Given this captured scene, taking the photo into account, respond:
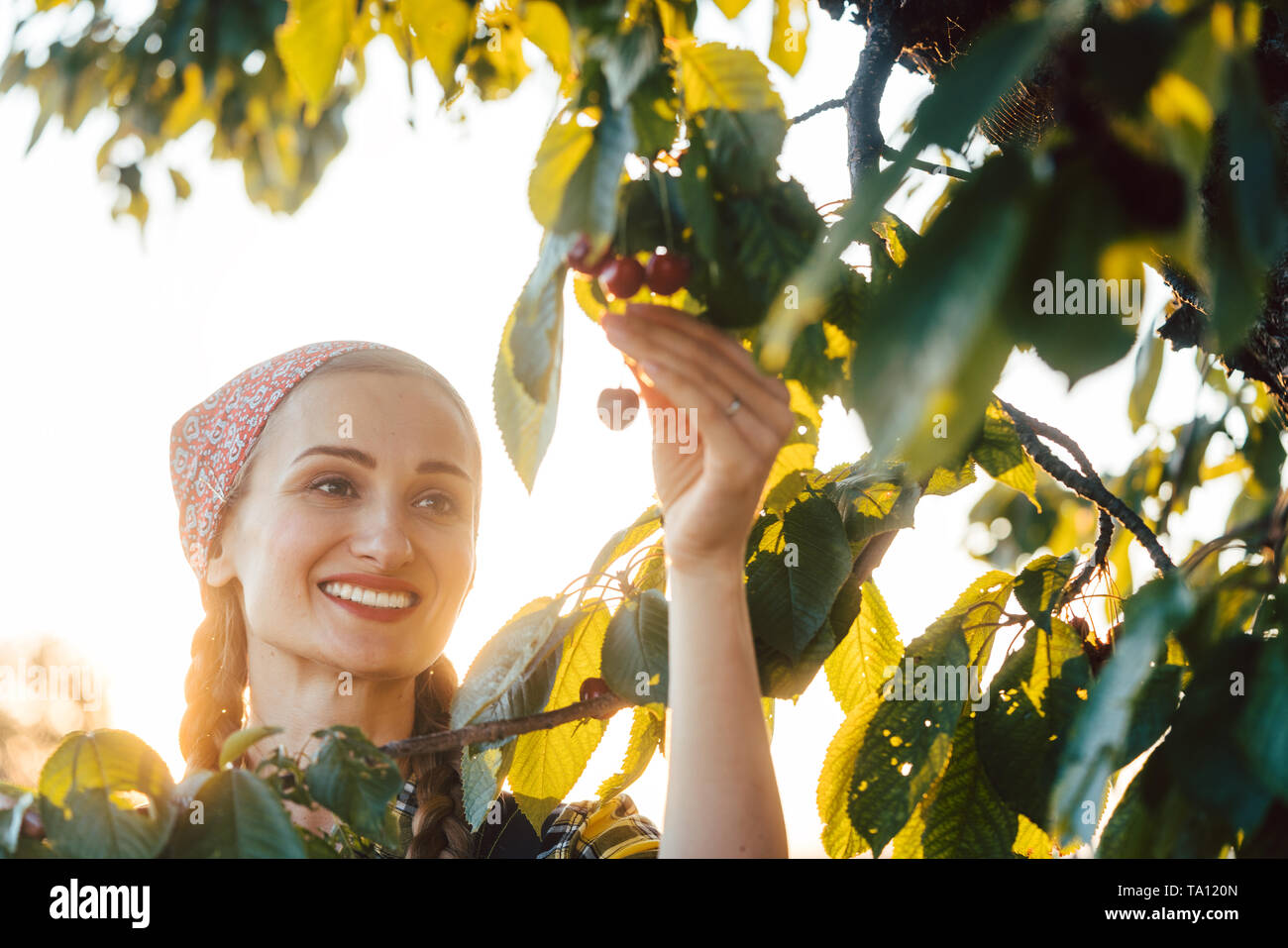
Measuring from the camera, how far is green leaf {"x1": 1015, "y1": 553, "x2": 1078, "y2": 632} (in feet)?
3.31

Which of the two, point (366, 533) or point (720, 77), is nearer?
point (720, 77)

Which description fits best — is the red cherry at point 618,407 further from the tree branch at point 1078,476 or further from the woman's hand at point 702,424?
the tree branch at point 1078,476

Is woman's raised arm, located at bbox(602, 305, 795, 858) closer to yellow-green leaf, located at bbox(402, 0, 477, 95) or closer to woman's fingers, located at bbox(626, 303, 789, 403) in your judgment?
woman's fingers, located at bbox(626, 303, 789, 403)

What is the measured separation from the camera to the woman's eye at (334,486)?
1568 mm

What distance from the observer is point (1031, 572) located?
106 centimetres

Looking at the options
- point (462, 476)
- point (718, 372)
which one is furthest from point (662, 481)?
point (462, 476)

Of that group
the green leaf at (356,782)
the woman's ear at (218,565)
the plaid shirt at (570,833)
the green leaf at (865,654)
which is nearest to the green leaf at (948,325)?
the green leaf at (356,782)

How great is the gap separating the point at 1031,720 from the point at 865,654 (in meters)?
0.28

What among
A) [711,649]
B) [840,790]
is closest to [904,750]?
[840,790]

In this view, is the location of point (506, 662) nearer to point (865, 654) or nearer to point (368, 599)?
point (865, 654)

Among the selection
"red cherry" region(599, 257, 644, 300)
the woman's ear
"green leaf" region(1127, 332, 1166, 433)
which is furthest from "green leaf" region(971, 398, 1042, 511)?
"green leaf" region(1127, 332, 1166, 433)

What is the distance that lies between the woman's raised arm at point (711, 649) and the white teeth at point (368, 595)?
68 centimetres

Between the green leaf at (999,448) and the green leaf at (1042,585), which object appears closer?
the green leaf at (1042,585)

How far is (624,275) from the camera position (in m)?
0.78
